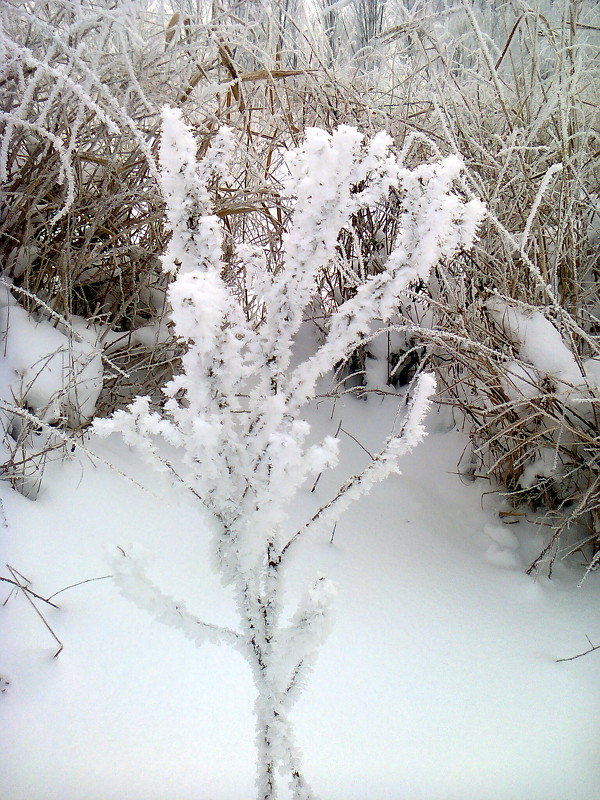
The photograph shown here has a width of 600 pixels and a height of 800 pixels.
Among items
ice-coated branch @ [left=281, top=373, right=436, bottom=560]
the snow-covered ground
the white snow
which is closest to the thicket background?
the white snow

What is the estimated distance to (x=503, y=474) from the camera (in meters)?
1.28

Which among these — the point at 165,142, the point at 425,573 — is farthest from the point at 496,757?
the point at 165,142

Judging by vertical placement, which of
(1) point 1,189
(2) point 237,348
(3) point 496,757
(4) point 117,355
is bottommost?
(3) point 496,757

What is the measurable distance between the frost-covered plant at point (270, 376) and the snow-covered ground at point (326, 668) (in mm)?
78

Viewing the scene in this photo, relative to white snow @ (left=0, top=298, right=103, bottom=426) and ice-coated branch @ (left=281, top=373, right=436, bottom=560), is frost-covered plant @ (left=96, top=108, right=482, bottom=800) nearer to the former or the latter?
ice-coated branch @ (left=281, top=373, right=436, bottom=560)

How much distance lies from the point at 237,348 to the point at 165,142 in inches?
7.2

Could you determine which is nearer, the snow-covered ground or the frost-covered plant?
the frost-covered plant

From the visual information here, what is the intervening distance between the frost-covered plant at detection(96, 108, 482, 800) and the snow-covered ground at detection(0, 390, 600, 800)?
0.08m

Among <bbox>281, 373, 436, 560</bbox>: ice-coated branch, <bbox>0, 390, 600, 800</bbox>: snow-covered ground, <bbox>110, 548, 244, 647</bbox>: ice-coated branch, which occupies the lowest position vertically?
<bbox>0, 390, 600, 800</bbox>: snow-covered ground

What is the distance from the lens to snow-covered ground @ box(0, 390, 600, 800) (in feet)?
2.48

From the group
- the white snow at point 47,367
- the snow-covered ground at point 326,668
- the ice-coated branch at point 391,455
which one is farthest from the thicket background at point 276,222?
the ice-coated branch at point 391,455

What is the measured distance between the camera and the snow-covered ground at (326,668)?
2.48 feet

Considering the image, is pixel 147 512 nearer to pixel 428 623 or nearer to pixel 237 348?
pixel 428 623

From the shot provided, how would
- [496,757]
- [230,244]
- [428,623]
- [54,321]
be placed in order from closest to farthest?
1. [496,757]
2. [428,623]
3. [54,321]
4. [230,244]
